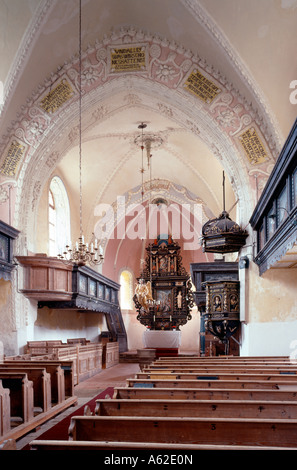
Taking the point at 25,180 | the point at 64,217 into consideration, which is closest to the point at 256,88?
the point at 25,180

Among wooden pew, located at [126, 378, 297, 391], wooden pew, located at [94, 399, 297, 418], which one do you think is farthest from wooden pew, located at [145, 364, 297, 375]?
wooden pew, located at [94, 399, 297, 418]

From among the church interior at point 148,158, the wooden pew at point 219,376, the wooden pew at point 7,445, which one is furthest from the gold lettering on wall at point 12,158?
the wooden pew at point 7,445

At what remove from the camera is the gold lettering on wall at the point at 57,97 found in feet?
37.2

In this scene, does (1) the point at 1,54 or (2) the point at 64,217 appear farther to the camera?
(2) the point at 64,217

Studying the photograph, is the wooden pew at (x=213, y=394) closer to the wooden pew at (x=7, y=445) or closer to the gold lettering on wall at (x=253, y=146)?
the wooden pew at (x=7, y=445)

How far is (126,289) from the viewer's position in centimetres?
2345

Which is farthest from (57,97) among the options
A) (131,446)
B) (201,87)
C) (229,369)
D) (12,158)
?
(131,446)

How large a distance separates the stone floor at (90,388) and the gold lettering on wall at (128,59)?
25.6 feet

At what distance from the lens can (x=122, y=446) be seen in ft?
8.27

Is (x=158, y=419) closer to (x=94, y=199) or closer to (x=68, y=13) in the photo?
(x=68, y=13)

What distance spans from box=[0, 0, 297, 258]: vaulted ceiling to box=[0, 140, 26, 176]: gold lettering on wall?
82mm

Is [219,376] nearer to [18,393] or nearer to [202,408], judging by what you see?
[202,408]
